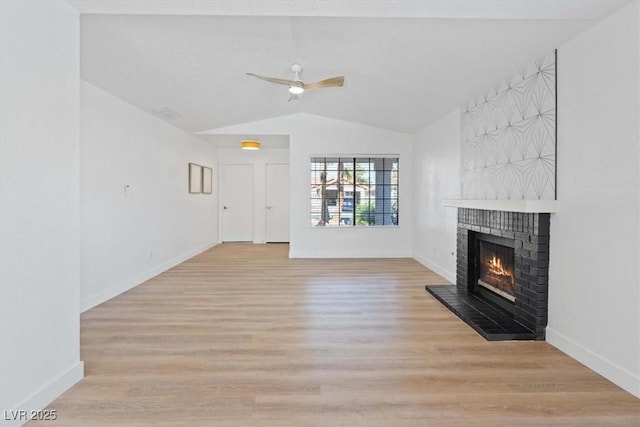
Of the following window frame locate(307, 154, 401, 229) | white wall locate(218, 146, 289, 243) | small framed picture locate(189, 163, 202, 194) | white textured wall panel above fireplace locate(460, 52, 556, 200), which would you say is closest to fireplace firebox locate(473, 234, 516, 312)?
white textured wall panel above fireplace locate(460, 52, 556, 200)

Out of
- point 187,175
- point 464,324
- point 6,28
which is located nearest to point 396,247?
point 464,324

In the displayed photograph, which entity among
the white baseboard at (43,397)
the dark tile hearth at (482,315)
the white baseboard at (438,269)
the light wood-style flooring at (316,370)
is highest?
the white baseboard at (438,269)

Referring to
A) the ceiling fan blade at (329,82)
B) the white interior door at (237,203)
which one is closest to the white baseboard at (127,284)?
the white interior door at (237,203)

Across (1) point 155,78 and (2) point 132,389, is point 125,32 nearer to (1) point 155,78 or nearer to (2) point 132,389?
(1) point 155,78

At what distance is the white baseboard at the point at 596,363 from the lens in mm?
2158

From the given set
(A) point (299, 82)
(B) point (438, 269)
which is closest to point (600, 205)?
(A) point (299, 82)

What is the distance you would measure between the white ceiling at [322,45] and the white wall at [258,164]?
169 inches

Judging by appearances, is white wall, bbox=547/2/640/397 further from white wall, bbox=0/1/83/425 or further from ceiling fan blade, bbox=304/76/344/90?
white wall, bbox=0/1/83/425

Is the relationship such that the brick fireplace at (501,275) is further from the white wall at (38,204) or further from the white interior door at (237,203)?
the white interior door at (237,203)

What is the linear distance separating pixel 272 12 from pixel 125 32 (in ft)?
5.01

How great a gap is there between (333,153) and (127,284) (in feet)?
13.9

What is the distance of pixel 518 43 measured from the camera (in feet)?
9.45

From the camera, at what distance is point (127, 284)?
15.1 ft

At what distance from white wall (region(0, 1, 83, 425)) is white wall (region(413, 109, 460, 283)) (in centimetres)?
437
